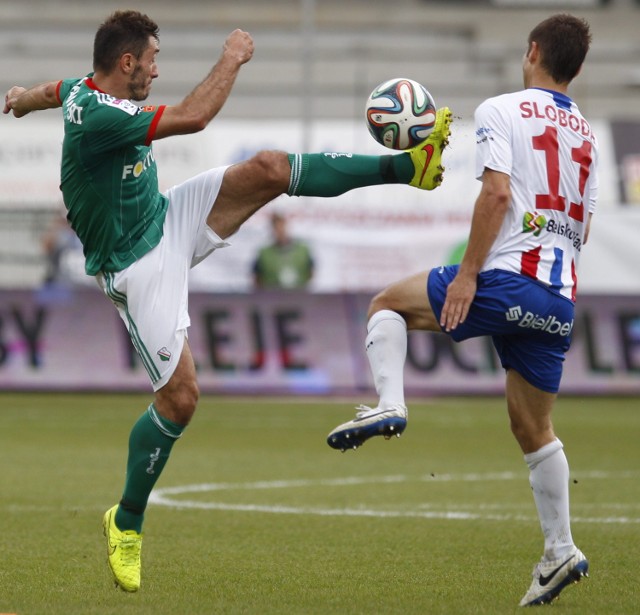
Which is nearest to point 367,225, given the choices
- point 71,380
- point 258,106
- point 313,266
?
point 313,266

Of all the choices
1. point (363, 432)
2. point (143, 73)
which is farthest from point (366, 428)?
point (143, 73)

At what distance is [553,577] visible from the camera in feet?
19.9

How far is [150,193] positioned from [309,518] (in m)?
2.89

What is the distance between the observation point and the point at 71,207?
6.61 metres

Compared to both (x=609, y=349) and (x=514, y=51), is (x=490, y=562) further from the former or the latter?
(x=514, y=51)

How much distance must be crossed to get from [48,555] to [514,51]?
24.8 metres

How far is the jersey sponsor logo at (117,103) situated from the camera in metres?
6.29

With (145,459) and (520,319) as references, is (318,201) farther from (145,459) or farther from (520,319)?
(520,319)

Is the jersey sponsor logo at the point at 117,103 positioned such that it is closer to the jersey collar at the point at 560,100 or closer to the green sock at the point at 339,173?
the green sock at the point at 339,173

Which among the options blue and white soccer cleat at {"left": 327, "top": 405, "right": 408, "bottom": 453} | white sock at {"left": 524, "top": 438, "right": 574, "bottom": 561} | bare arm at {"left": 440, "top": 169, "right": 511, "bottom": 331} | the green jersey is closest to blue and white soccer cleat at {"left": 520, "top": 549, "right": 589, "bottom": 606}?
white sock at {"left": 524, "top": 438, "right": 574, "bottom": 561}

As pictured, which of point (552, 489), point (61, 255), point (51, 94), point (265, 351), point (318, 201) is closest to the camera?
point (552, 489)

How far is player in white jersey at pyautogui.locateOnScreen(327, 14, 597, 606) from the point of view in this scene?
19.5ft

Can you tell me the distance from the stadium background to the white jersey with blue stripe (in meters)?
11.7

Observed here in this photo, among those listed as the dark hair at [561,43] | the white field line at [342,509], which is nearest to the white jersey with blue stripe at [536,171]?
the dark hair at [561,43]
